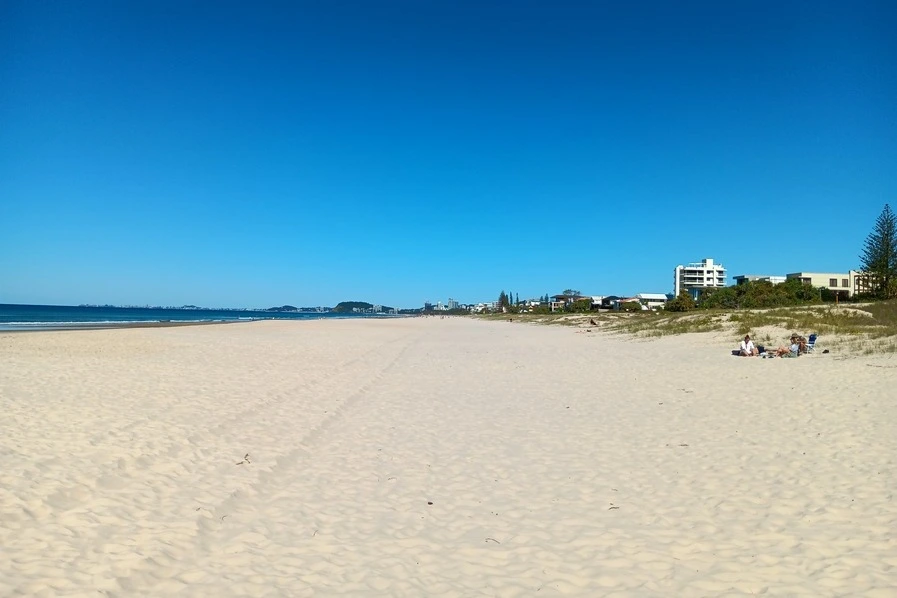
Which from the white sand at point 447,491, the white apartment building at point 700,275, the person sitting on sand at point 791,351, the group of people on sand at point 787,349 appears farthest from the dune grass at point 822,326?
the white apartment building at point 700,275

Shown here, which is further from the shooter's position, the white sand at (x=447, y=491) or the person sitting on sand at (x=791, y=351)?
the person sitting on sand at (x=791, y=351)

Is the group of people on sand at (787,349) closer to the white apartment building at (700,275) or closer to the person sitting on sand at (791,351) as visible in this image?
the person sitting on sand at (791,351)

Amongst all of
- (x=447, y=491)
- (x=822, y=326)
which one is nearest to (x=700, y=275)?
(x=822, y=326)

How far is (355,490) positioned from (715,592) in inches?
156

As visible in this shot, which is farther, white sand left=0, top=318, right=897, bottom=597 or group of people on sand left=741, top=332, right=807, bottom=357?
group of people on sand left=741, top=332, right=807, bottom=357

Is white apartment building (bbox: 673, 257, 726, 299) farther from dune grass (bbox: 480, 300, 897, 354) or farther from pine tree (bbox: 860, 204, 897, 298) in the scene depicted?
dune grass (bbox: 480, 300, 897, 354)

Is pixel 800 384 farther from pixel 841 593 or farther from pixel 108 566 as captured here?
pixel 108 566

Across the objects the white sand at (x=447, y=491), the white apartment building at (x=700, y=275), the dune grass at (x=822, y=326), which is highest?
the white apartment building at (x=700, y=275)

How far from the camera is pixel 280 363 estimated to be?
1967cm

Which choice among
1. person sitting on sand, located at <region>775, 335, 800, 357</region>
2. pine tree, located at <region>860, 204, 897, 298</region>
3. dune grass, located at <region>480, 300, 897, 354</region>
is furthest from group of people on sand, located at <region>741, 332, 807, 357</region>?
pine tree, located at <region>860, 204, 897, 298</region>

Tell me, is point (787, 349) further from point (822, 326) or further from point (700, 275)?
point (700, 275)

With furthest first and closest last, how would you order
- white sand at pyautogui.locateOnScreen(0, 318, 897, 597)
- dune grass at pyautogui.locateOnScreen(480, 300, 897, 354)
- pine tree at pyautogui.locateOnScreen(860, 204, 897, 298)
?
pine tree at pyautogui.locateOnScreen(860, 204, 897, 298), dune grass at pyautogui.locateOnScreen(480, 300, 897, 354), white sand at pyautogui.locateOnScreen(0, 318, 897, 597)

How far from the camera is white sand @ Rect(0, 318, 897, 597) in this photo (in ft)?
14.6

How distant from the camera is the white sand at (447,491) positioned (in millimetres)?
4449
